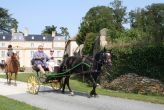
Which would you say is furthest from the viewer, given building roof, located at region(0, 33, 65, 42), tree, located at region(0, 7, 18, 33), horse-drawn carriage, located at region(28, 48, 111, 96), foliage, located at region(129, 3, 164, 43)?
building roof, located at region(0, 33, 65, 42)

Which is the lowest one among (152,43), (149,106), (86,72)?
(149,106)

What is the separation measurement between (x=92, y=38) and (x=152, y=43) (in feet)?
51.8

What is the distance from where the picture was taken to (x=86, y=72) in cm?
Result: 1745

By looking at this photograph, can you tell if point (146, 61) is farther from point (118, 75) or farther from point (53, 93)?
point (53, 93)

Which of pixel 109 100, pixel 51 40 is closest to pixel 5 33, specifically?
pixel 51 40

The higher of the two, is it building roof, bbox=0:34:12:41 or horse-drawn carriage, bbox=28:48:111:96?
building roof, bbox=0:34:12:41

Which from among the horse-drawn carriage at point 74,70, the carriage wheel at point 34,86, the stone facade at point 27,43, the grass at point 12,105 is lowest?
the grass at point 12,105

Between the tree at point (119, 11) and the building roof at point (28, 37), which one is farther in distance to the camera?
the building roof at point (28, 37)

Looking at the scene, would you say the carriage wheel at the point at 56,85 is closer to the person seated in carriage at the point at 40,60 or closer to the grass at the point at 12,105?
the person seated in carriage at the point at 40,60

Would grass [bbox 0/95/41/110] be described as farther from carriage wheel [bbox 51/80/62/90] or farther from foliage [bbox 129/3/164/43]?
foliage [bbox 129/3/164/43]

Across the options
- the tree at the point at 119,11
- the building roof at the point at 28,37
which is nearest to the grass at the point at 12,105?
the tree at the point at 119,11

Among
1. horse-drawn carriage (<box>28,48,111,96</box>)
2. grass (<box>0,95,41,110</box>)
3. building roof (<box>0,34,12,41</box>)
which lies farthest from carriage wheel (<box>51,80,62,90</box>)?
building roof (<box>0,34,12,41</box>)

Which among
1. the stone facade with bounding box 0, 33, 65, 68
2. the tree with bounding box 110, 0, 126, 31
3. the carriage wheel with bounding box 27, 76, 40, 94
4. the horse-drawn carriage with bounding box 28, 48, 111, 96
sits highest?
the tree with bounding box 110, 0, 126, 31

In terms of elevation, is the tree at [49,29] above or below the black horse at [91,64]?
above
